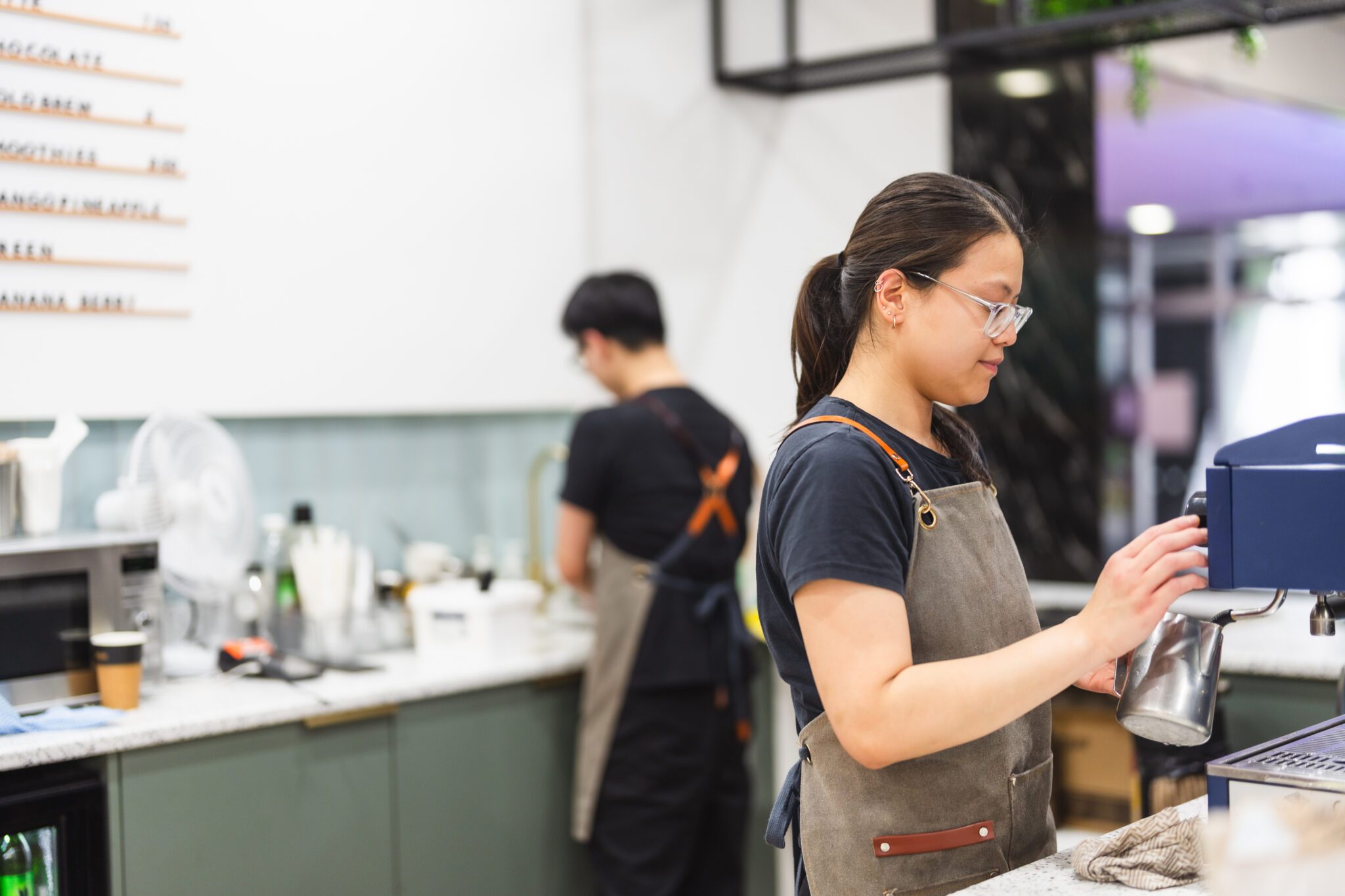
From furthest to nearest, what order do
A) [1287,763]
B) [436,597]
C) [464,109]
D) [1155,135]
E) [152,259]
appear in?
[1155,135] → [464,109] → [436,597] → [152,259] → [1287,763]

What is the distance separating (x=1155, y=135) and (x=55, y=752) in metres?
5.76

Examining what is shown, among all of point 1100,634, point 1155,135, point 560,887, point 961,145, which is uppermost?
point 1155,135

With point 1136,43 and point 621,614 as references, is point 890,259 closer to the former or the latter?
point 621,614

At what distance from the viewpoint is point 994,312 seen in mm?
1396

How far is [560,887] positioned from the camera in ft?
9.37

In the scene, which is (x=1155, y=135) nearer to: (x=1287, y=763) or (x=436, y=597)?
(x=436, y=597)

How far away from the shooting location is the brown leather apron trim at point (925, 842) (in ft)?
4.62

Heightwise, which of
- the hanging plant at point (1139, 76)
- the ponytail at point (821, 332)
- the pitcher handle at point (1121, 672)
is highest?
the hanging plant at point (1139, 76)

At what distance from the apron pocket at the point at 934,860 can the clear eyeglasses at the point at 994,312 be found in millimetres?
539

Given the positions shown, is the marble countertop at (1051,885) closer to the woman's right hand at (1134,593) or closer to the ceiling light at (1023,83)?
the woman's right hand at (1134,593)

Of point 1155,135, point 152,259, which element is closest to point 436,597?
point 152,259

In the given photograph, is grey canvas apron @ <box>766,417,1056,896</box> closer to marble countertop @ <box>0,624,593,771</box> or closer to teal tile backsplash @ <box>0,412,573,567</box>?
marble countertop @ <box>0,624,593,771</box>

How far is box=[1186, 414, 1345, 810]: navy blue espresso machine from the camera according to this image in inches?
51.3

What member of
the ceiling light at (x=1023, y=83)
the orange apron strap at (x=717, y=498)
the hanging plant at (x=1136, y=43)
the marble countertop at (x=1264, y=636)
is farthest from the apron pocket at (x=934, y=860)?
the ceiling light at (x=1023, y=83)
